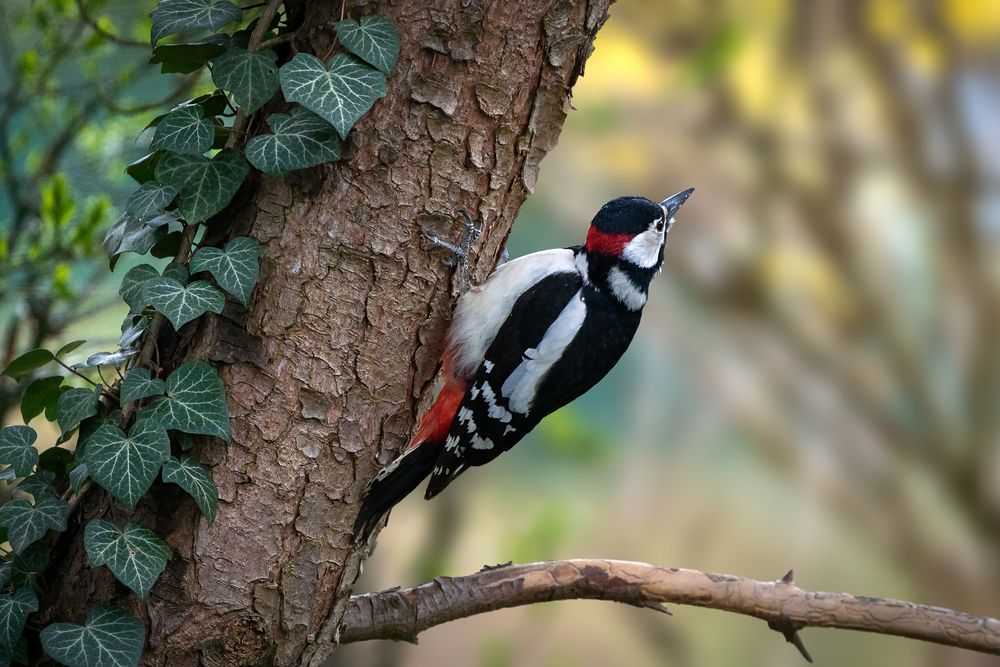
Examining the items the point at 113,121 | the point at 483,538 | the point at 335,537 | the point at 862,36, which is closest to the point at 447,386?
the point at 335,537

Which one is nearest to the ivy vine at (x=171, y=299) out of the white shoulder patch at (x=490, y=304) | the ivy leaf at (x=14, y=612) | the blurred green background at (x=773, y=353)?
the ivy leaf at (x=14, y=612)

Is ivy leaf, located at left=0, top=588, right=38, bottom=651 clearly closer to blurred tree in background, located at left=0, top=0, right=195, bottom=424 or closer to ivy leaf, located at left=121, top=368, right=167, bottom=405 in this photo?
ivy leaf, located at left=121, top=368, right=167, bottom=405

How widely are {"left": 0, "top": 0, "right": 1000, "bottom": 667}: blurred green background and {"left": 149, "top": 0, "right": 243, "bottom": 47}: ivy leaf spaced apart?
2.15 metres

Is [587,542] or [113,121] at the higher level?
[113,121]

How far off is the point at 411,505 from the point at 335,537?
205 centimetres

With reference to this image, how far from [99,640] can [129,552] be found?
4.6 inches

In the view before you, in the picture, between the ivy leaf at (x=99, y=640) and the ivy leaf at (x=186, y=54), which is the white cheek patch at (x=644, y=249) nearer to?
the ivy leaf at (x=186, y=54)

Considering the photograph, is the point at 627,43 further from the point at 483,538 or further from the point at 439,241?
the point at 439,241

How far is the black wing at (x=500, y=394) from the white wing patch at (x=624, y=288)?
0.24 ft

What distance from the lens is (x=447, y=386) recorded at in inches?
56.7

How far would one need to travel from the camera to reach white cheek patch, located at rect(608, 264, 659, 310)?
149 centimetres

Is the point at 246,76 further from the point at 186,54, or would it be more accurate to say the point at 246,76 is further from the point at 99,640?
the point at 99,640

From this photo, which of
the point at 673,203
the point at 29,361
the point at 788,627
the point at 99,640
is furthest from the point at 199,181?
the point at 788,627

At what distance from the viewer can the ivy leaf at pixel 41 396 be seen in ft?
3.71
